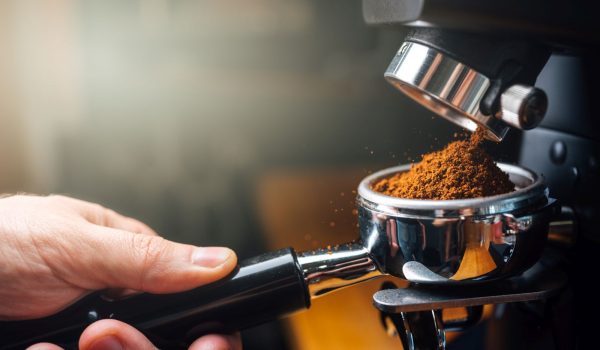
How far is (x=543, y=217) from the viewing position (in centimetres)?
40

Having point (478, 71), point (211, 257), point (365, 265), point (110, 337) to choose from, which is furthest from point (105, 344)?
point (478, 71)

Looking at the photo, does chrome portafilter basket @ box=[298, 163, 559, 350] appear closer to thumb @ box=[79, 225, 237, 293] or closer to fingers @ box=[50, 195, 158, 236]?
thumb @ box=[79, 225, 237, 293]

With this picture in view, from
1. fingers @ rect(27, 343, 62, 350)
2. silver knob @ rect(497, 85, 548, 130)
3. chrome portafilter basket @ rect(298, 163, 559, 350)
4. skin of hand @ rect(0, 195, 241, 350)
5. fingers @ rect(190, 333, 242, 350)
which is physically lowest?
fingers @ rect(190, 333, 242, 350)

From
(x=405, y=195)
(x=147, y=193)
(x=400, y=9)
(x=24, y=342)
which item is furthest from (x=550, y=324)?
(x=147, y=193)

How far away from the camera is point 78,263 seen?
1.69ft

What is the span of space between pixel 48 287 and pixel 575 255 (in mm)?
462


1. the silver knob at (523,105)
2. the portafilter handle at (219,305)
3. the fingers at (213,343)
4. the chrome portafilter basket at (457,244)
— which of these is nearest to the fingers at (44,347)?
the portafilter handle at (219,305)

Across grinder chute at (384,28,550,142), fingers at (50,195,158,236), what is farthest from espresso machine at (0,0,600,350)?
fingers at (50,195,158,236)

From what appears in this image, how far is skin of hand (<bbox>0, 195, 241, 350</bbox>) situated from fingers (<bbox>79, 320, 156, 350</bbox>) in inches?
1.6

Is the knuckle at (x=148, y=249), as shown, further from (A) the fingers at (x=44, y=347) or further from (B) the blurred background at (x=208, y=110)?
(B) the blurred background at (x=208, y=110)

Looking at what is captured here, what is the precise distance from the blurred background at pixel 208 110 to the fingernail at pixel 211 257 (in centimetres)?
34

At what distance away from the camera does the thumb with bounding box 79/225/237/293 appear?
0.49m

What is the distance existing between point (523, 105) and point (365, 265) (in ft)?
0.55

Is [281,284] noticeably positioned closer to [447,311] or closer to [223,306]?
[223,306]
